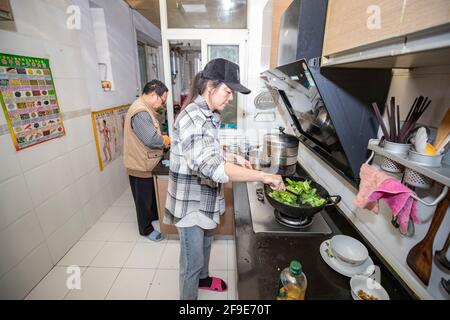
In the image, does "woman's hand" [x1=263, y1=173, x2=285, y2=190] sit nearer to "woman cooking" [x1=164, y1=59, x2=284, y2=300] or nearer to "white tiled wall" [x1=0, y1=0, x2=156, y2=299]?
"woman cooking" [x1=164, y1=59, x2=284, y2=300]

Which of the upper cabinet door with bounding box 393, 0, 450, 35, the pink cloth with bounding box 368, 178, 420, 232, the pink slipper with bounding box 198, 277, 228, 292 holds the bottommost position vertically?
the pink slipper with bounding box 198, 277, 228, 292

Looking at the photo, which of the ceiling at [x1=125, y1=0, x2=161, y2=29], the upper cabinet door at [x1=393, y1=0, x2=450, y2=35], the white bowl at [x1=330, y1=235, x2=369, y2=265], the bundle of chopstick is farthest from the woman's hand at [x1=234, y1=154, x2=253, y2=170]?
the ceiling at [x1=125, y1=0, x2=161, y2=29]

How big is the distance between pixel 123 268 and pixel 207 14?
8.40ft

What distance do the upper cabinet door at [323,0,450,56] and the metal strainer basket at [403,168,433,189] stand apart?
1.26 ft

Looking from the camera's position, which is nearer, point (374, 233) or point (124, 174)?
point (374, 233)

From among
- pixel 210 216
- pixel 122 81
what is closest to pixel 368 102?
pixel 210 216

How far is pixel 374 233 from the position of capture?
891mm

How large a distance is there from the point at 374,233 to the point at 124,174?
275 centimetres

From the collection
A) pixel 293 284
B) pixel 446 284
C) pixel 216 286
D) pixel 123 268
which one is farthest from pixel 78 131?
pixel 446 284

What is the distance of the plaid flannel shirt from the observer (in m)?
0.88

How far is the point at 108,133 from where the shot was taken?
242cm

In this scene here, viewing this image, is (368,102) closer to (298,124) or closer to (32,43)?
(298,124)

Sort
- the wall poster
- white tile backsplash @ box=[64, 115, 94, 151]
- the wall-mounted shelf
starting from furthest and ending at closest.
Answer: the wall poster
white tile backsplash @ box=[64, 115, 94, 151]
the wall-mounted shelf

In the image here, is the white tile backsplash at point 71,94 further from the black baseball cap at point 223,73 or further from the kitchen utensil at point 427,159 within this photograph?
the kitchen utensil at point 427,159
